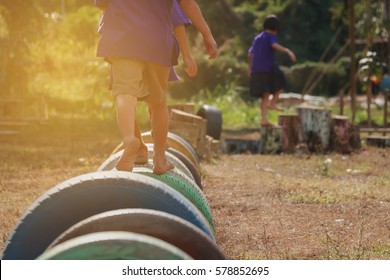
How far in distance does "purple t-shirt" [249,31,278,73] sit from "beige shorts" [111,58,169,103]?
6912 millimetres

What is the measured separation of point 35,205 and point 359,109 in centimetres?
1546

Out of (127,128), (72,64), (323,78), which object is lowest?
(323,78)

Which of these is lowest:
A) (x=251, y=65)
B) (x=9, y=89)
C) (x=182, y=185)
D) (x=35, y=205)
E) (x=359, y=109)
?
(x=359, y=109)

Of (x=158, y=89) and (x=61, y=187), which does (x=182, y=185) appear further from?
(x=61, y=187)

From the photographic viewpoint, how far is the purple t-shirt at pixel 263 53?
12.1 m

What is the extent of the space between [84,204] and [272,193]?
3940 mm

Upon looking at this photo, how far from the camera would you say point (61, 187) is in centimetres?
368

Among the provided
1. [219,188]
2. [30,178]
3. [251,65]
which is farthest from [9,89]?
[219,188]

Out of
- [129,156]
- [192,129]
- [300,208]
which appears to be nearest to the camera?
[129,156]

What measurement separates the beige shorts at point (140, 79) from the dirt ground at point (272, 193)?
0.98 m

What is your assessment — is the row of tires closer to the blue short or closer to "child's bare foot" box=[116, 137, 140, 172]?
"child's bare foot" box=[116, 137, 140, 172]

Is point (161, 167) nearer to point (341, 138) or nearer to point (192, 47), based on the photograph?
point (341, 138)

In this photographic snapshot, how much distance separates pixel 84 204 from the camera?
3.70 meters

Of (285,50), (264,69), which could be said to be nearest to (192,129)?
(285,50)
